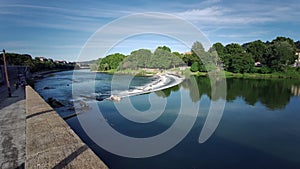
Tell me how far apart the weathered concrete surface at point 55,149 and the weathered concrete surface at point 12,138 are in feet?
2.64

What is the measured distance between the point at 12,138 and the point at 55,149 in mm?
3735

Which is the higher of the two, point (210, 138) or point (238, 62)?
point (238, 62)

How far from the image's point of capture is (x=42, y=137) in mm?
4941

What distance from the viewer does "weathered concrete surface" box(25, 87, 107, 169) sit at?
357 cm

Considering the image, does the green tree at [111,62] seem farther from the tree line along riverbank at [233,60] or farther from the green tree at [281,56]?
the green tree at [281,56]

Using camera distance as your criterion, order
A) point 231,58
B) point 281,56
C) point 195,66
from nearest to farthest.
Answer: point 281,56
point 231,58
point 195,66

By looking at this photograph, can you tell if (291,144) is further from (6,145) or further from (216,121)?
(6,145)

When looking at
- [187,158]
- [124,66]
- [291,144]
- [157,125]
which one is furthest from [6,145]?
[124,66]

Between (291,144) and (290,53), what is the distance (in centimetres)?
4465

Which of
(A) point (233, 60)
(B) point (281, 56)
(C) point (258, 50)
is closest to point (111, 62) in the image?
(A) point (233, 60)

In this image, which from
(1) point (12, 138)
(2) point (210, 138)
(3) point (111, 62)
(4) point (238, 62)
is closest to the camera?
(1) point (12, 138)

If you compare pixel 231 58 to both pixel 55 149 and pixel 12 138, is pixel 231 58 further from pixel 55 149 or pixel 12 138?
pixel 55 149

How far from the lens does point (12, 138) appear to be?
22.4ft

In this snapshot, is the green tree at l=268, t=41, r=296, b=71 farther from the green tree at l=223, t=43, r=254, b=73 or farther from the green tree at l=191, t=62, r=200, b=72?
the green tree at l=191, t=62, r=200, b=72
